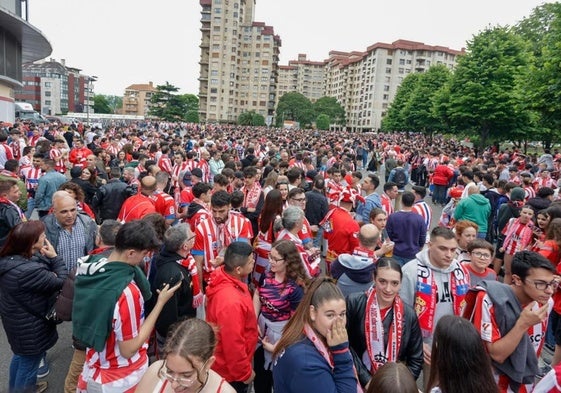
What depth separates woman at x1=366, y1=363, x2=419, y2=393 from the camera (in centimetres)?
166

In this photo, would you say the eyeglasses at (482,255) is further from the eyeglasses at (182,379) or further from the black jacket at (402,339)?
the eyeglasses at (182,379)

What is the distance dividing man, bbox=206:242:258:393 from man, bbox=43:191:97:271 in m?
2.25

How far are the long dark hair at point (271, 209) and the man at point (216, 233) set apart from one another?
13.4 inches

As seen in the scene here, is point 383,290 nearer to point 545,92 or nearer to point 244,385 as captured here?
point 244,385

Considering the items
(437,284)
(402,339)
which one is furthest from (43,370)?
(437,284)

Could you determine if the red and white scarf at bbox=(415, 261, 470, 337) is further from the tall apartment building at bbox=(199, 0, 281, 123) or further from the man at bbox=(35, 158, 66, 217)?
the tall apartment building at bbox=(199, 0, 281, 123)

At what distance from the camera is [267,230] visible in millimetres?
5215

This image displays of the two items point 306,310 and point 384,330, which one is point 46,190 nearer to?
point 306,310

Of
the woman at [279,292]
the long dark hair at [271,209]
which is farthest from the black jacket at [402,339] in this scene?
the long dark hair at [271,209]

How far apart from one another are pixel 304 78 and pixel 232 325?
13619cm

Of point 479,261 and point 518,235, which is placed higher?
point 479,261

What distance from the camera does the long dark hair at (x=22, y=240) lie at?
10.2ft

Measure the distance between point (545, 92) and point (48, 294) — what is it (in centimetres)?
1656

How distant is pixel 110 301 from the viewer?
240 cm
